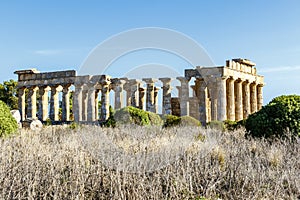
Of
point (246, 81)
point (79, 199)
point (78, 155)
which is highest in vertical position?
point (246, 81)

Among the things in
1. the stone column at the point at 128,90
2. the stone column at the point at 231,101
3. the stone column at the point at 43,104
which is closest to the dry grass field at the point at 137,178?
the stone column at the point at 231,101

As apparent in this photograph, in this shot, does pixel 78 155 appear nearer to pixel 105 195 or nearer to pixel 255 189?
pixel 105 195

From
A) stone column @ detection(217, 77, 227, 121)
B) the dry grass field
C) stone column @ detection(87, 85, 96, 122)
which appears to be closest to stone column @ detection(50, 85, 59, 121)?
stone column @ detection(87, 85, 96, 122)

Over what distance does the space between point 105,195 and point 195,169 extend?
6.20ft

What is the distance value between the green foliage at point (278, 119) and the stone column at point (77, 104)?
87.6ft

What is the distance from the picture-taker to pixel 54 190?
5.62 m

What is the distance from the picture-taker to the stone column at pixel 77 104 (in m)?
37.4

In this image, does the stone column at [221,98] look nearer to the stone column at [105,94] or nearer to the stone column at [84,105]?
the stone column at [105,94]

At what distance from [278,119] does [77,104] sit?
2810cm

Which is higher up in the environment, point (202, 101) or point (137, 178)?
point (202, 101)

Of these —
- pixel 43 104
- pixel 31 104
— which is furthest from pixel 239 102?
pixel 31 104

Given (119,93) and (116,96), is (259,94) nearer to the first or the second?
(119,93)

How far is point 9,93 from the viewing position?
48281 mm

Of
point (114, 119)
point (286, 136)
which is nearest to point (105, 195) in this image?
point (286, 136)
